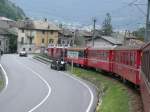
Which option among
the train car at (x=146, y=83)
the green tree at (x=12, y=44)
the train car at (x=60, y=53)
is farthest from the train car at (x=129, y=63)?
the green tree at (x=12, y=44)

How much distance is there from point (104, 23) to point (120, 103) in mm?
141324

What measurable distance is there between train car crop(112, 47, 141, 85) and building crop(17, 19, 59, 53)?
11733 cm

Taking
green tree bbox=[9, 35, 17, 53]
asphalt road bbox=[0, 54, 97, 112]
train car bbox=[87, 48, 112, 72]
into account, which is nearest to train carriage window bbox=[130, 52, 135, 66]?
asphalt road bbox=[0, 54, 97, 112]

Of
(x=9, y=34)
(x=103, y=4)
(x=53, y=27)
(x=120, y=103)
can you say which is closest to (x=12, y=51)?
(x=9, y=34)

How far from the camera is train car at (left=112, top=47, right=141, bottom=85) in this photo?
89.3ft

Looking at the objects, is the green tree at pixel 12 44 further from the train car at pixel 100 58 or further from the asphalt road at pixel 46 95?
the asphalt road at pixel 46 95

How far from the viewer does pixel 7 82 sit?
48000 millimetres

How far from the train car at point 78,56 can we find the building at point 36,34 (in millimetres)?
82346

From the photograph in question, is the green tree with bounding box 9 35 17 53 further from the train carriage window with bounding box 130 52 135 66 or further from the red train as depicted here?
the train carriage window with bounding box 130 52 135 66

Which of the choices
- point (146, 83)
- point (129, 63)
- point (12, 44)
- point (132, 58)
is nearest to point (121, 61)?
point (129, 63)

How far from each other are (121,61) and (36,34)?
12425 centimetres

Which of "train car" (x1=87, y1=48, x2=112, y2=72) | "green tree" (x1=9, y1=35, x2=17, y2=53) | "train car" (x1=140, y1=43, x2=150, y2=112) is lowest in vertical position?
"green tree" (x1=9, y1=35, x2=17, y2=53)

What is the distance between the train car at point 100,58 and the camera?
152ft

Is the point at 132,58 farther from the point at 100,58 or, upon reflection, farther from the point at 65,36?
the point at 65,36
